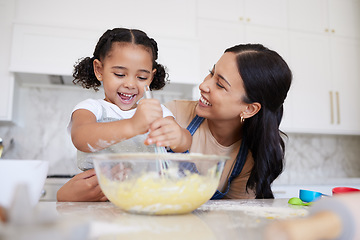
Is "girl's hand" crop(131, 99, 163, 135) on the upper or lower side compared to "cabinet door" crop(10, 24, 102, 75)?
lower

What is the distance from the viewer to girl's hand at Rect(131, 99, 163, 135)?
0.74 meters

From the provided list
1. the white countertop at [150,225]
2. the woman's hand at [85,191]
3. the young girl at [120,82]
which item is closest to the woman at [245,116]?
the young girl at [120,82]

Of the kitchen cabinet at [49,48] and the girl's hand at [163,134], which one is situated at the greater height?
the kitchen cabinet at [49,48]

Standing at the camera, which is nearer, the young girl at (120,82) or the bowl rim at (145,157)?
the bowl rim at (145,157)

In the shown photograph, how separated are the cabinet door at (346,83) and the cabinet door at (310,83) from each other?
8 cm

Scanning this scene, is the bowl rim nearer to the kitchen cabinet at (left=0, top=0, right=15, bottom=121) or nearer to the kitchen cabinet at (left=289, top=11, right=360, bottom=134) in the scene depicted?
the kitchen cabinet at (left=0, top=0, right=15, bottom=121)

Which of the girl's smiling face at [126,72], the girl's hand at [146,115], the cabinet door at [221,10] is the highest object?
the cabinet door at [221,10]

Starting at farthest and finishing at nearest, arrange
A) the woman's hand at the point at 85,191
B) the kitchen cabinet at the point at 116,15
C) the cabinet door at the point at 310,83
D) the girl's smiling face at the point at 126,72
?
1. the cabinet door at the point at 310,83
2. the kitchen cabinet at the point at 116,15
3. the girl's smiling face at the point at 126,72
4. the woman's hand at the point at 85,191

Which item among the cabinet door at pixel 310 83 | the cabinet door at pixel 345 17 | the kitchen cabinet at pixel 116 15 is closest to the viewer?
the kitchen cabinet at pixel 116 15

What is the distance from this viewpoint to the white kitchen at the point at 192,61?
2217 millimetres

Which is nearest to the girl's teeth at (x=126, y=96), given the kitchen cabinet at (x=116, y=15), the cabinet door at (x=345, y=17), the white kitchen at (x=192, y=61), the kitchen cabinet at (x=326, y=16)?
the white kitchen at (x=192, y=61)

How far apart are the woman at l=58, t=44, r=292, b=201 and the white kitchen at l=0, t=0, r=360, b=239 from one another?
71cm

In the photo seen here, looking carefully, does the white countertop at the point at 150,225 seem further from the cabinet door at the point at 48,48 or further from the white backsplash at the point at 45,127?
the white backsplash at the point at 45,127

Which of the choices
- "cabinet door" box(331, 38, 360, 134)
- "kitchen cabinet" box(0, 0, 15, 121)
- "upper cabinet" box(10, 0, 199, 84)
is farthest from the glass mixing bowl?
"cabinet door" box(331, 38, 360, 134)
